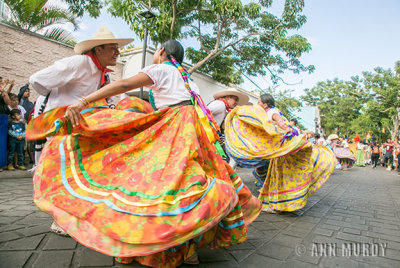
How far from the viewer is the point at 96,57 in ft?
9.27

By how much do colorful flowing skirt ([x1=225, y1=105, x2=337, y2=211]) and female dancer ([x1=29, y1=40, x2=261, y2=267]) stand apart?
151 centimetres

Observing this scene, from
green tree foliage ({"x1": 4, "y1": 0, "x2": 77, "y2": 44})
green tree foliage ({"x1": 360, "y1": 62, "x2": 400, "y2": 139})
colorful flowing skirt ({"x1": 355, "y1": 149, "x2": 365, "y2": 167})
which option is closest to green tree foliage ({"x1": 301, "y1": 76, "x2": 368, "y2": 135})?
green tree foliage ({"x1": 360, "y1": 62, "x2": 400, "y2": 139})

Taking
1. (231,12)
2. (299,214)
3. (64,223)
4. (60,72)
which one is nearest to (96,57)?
(60,72)

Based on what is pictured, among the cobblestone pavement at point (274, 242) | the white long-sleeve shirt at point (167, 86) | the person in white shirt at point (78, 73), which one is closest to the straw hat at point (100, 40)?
the person in white shirt at point (78, 73)

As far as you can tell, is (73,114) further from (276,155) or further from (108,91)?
(276,155)

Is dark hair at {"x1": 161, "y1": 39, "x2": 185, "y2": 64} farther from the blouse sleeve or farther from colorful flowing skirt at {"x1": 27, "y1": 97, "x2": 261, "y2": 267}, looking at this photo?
colorful flowing skirt at {"x1": 27, "y1": 97, "x2": 261, "y2": 267}

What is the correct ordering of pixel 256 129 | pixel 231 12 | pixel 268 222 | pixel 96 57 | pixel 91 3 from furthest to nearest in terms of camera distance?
1. pixel 91 3
2. pixel 231 12
3. pixel 256 129
4. pixel 268 222
5. pixel 96 57

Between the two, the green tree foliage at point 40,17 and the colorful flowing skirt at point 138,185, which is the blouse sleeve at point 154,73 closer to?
the colorful flowing skirt at point 138,185

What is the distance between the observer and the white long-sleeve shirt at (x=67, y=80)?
8.10ft

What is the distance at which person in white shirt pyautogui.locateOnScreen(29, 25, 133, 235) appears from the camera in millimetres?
2490

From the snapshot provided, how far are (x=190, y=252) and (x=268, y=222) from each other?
5.65 ft

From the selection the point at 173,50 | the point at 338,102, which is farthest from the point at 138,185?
the point at 338,102

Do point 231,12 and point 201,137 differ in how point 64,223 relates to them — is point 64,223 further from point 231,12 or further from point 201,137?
point 231,12

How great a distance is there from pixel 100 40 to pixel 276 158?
275 centimetres
